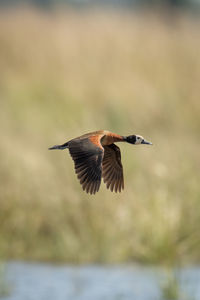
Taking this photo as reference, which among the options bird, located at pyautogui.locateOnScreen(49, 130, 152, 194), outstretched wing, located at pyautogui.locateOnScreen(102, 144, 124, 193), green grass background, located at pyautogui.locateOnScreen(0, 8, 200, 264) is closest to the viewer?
bird, located at pyautogui.locateOnScreen(49, 130, 152, 194)

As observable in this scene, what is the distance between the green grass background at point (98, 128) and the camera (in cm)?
770

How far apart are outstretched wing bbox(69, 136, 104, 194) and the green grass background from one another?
132 inches

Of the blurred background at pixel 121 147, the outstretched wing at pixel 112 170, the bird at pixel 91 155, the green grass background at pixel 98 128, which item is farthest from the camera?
the green grass background at pixel 98 128

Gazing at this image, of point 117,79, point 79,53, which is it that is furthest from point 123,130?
point 79,53

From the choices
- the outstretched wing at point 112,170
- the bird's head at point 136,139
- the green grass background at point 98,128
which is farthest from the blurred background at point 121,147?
the bird's head at point 136,139

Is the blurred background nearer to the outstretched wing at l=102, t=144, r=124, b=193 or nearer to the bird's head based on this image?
the outstretched wing at l=102, t=144, r=124, b=193

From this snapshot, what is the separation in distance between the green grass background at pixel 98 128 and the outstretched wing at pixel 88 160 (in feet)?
11.0

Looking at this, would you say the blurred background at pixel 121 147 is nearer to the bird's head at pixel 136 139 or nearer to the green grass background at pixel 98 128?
the green grass background at pixel 98 128

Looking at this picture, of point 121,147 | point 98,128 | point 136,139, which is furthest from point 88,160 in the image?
point 121,147

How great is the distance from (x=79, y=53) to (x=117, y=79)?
41.3 inches

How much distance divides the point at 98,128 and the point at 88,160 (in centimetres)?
459

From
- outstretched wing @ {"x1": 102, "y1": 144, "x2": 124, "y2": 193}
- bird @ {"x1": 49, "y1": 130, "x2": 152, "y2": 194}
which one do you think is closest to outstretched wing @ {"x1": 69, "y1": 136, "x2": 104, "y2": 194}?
bird @ {"x1": 49, "y1": 130, "x2": 152, "y2": 194}

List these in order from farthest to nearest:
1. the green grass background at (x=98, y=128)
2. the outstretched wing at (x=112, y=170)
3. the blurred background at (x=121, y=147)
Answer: the green grass background at (x=98, y=128) < the blurred background at (x=121, y=147) < the outstretched wing at (x=112, y=170)

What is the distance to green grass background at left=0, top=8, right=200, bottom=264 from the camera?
303 inches
